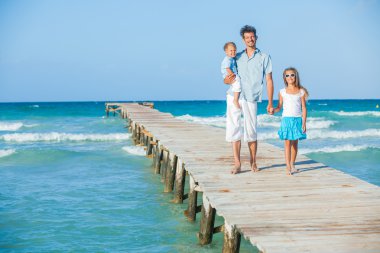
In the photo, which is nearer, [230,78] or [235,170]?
[230,78]

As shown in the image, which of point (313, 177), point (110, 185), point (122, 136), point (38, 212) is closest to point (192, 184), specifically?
point (313, 177)

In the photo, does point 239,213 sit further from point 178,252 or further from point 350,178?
point 350,178

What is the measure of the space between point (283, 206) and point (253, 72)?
198 centimetres

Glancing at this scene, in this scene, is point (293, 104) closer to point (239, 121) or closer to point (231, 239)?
point (239, 121)

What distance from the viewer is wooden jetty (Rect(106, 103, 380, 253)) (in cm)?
358

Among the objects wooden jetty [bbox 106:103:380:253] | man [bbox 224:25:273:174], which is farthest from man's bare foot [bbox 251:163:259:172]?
man [bbox 224:25:273:174]

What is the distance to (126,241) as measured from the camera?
6.05 m

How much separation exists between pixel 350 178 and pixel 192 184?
222 cm

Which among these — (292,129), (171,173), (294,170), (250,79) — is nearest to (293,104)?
(292,129)

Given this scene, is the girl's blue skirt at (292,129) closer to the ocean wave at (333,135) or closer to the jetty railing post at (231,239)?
the jetty railing post at (231,239)

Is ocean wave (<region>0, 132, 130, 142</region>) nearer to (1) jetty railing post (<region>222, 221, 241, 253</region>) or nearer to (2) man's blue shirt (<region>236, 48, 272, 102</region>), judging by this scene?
(2) man's blue shirt (<region>236, 48, 272, 102</region>)

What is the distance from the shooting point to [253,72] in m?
5.84

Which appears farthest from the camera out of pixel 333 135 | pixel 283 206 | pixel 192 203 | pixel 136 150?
pixel 333 135

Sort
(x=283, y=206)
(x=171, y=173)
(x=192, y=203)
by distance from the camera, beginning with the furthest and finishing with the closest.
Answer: (x=171, y=173)
(x=192, y=203)
(x=283, y=206)
